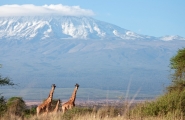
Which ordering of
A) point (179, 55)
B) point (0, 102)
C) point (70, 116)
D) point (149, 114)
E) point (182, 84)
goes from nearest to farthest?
point (70, 116) < point (149, 114) < point (0, 102) < point (182, 84) < point (179, 55)

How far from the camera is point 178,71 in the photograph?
27.0 m

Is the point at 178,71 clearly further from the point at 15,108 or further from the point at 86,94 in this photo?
the point at 86,94

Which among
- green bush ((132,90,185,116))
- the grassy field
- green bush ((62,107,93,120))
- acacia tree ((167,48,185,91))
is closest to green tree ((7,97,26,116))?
the grassy field

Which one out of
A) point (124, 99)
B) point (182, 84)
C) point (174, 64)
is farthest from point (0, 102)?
point (174, 64)

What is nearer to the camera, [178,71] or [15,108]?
[15,108]

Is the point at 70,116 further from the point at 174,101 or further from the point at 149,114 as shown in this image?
the point at 174,101

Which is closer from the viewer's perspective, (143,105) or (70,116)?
(70,116)

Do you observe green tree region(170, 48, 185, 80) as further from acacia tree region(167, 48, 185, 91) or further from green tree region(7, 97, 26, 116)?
green tree region(7, 97, 26, 116)

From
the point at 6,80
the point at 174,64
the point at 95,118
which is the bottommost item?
the point at 95,118

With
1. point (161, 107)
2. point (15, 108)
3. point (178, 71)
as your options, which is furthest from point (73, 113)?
point (178, 71)

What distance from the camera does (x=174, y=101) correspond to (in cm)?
1505

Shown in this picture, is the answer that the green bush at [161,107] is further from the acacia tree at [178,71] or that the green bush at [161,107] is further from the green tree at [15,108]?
the acacia tree at [178,71]

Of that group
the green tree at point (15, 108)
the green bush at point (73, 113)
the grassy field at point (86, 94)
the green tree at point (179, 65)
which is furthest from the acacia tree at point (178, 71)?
the green bush at point (73, 113)

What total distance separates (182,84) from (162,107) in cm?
982
